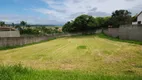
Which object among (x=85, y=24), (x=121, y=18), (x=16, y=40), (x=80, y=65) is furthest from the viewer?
(x=85, y=24)

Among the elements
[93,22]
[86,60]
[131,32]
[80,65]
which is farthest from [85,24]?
[80,65]

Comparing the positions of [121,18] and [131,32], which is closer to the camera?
[131,32]

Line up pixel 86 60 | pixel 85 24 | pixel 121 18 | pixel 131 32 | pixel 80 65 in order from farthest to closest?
pixel 85 24, pixel 121 18, pixel 131 32, pixel 86 60, pixel 80 65

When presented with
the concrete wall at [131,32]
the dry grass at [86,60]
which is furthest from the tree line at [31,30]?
the dry grass at [86,60]

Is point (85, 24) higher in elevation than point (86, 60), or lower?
higher

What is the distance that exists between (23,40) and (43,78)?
21.8 metres

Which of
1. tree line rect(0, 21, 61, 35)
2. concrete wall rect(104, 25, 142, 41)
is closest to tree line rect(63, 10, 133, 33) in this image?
tree line rect(0, 21, 61, 35)

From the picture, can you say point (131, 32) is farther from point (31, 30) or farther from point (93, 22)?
point (31, 30)

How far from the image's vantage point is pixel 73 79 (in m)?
6.97

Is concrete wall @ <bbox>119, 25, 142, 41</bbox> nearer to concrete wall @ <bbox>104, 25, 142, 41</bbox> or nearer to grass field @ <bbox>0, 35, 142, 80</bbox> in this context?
concrete wall @ <bbox>104, 25, 142, 41</bbox>

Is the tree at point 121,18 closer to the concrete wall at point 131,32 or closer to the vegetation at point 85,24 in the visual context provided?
the vegetation at point 85,24

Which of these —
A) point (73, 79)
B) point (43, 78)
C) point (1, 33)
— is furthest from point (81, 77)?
point (1, 33)

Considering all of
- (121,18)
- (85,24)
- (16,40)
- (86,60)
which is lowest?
(86,60)

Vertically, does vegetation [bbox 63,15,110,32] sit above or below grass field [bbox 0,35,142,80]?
above
